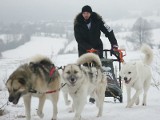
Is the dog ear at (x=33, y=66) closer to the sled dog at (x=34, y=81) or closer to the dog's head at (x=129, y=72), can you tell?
the sled dog at (x=34, y=81)

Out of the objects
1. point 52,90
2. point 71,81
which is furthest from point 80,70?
point 52,90

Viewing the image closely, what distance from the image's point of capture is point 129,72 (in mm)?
6555

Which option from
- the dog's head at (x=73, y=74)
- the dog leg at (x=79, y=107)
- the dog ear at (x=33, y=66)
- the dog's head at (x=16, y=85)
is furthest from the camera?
the dog leg at (x=79, y=107)

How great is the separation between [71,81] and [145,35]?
215 ft

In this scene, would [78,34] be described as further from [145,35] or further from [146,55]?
[145,35]

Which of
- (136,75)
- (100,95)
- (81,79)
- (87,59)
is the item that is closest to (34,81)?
(81,79)

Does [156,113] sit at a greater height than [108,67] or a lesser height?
lesser

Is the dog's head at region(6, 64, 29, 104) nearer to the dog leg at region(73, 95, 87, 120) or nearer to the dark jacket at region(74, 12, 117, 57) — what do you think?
the dog leg at region(73, 95, 87, 120)

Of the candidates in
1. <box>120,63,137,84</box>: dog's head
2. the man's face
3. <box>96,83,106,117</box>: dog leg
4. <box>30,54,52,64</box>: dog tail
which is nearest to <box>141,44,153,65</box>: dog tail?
<box>120,63,137,84</box>: dog's head

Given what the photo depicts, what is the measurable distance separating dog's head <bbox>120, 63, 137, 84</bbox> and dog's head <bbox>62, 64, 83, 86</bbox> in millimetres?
1835

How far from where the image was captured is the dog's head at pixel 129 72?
6535mm

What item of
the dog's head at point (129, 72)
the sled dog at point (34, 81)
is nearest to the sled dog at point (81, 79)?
the sled dog at point (34, 81)

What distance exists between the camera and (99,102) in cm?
576

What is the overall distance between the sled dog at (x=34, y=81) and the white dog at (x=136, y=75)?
6.25ft
